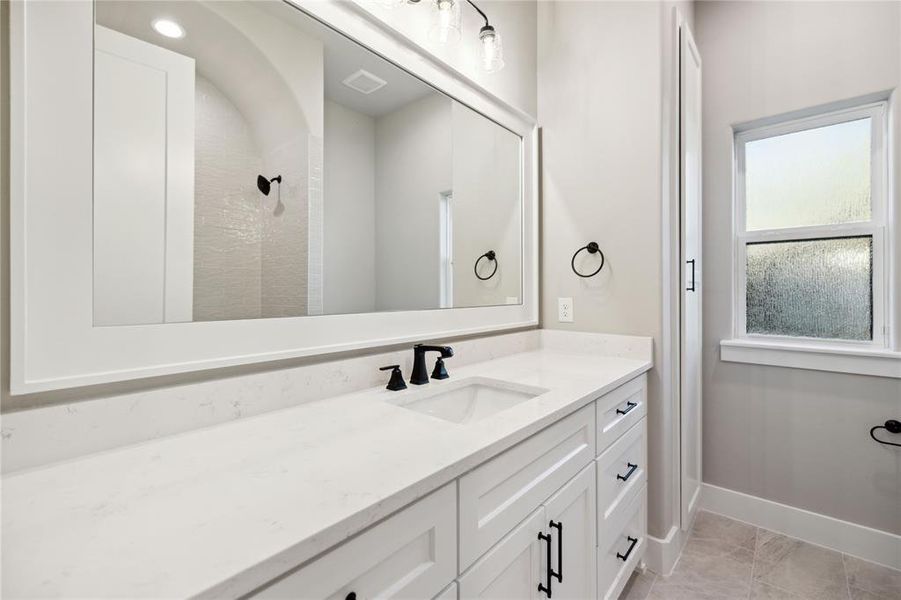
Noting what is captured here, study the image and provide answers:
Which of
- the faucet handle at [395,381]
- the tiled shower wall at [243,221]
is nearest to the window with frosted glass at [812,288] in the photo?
the faucet handle at [395,381]

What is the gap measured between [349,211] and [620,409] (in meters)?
1.13

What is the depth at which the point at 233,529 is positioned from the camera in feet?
1.59

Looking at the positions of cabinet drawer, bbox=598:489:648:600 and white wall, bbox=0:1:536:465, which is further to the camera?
cabinet drawer, bbox=598:489:648:600

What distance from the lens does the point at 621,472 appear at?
1370mm

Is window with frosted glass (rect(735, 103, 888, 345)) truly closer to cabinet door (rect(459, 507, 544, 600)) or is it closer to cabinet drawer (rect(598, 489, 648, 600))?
cabinet drawer (rect(598, 489, 648, 600))

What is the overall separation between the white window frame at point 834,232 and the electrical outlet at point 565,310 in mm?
974

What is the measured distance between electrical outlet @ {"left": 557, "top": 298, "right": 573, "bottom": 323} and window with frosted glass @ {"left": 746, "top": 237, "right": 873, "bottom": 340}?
106cm

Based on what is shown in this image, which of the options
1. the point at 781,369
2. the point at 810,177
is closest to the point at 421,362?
the point at 781,369

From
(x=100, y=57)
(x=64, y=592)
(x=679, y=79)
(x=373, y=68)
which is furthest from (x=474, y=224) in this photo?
(x=64, y=592)

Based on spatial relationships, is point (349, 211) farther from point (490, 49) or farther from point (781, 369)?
point (781, 369)

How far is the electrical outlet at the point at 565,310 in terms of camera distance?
1.88 metres

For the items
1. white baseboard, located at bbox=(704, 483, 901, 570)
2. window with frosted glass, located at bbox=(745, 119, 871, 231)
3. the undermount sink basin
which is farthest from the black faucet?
window with frosted glass, located at bbox=(745, 119, 871, 231)

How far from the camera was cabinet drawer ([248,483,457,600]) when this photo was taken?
19.7 inches

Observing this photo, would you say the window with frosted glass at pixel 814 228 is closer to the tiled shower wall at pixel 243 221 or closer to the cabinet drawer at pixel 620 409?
the cabinet drawer at pixel 620 409
